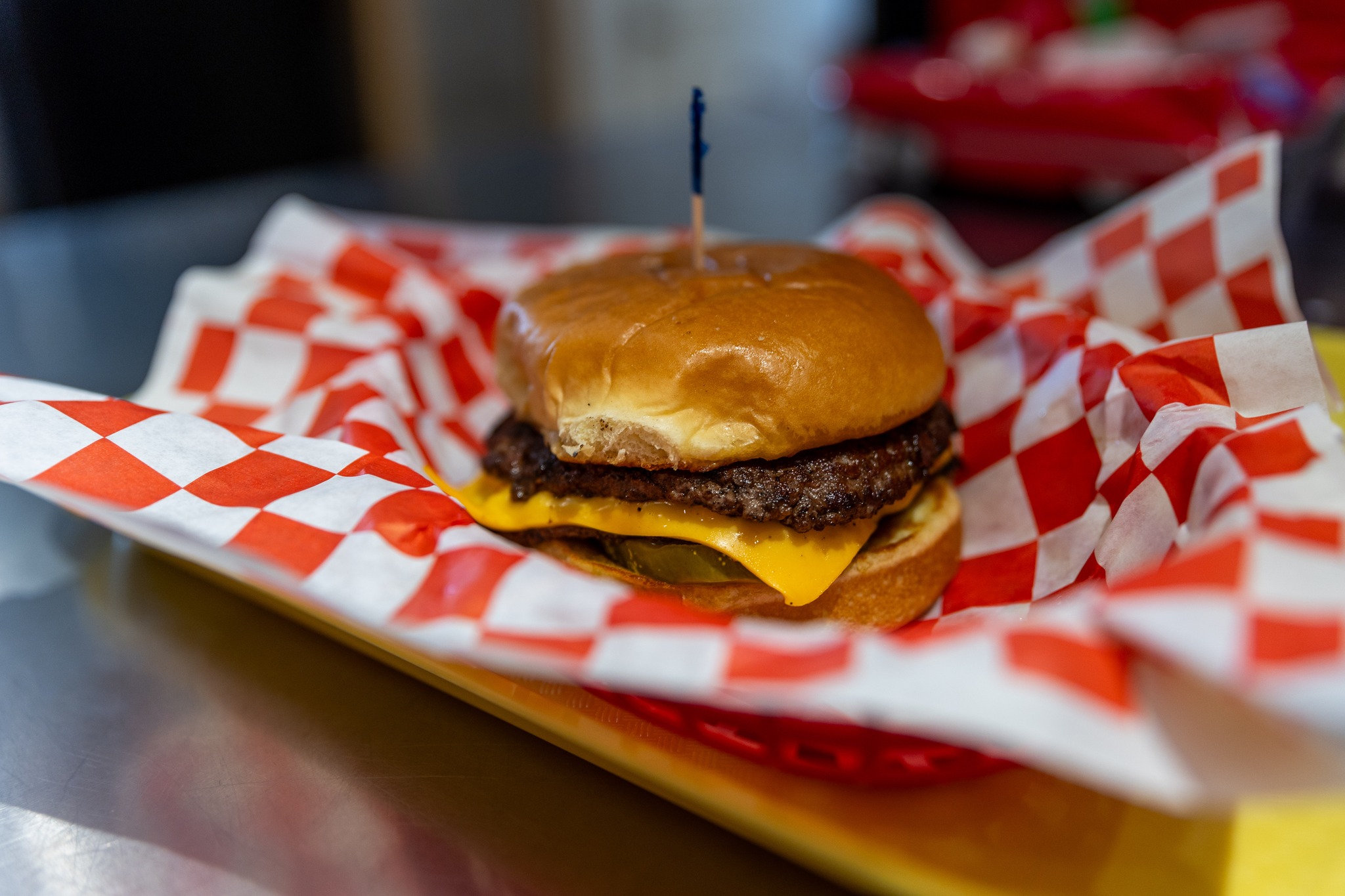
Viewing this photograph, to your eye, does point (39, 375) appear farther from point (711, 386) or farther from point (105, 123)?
point (105, 123)

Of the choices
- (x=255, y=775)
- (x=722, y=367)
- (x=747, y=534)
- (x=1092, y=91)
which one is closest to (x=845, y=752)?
(x=747, y=534)

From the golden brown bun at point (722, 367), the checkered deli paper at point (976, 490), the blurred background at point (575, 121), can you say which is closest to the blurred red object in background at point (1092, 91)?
the blurred background at point (575, 121)

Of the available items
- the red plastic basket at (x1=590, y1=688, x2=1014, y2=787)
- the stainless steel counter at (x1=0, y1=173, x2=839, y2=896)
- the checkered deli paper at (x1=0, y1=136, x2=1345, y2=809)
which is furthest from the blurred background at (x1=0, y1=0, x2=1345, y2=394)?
the red plastic basket at (x1=590, y1=688, x2=1014, y2=787)

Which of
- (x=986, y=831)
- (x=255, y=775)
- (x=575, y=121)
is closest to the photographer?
(x=986, y=831)

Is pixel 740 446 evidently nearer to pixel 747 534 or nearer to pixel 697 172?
pixel 747 534

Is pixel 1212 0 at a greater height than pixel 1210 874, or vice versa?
pixel 1212 0

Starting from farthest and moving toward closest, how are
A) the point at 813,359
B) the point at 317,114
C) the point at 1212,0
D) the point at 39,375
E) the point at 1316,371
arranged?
the point at 317,114
the point at 1212,0
the point at 39,375
the point at 813,359
the point at 1316,371

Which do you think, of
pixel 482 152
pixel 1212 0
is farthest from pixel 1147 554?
pixel 1212 0
